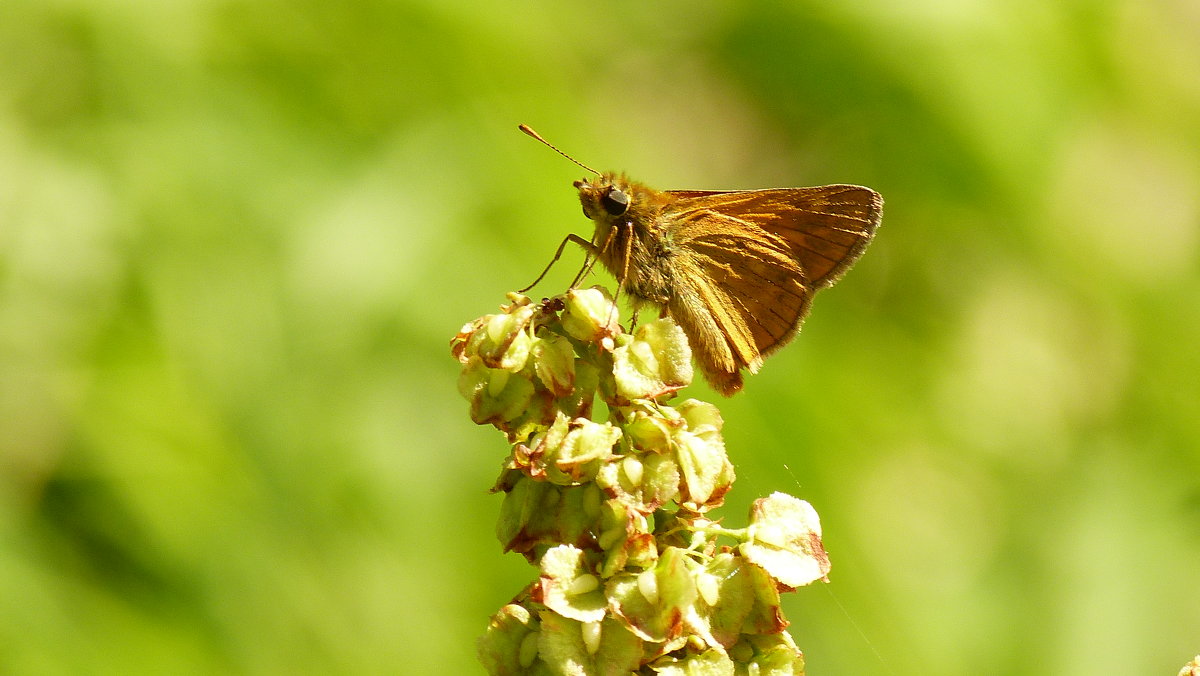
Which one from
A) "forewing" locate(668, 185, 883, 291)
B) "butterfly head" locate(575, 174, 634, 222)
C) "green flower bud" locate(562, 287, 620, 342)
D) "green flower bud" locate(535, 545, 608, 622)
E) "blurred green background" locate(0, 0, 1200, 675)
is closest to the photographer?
"green flower bud" locate(535, 545, 608, 622)

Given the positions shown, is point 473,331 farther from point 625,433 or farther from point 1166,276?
point 1166,276

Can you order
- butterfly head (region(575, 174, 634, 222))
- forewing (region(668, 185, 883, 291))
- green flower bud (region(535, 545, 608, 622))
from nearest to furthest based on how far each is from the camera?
green flower bud (region(535, 545, 608, 622))
butterfly head (region(575, 174, 634, 222))
forewing (region(668, 185, 883, 291))

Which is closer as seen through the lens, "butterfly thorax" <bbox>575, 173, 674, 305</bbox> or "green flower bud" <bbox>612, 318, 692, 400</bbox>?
"green flower bud" <bbox>612, 318, 692, 400</bbox>

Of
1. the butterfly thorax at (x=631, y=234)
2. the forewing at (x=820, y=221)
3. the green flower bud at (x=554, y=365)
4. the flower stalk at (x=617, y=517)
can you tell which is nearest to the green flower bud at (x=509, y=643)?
the flower stalk at (x=617, y=517)

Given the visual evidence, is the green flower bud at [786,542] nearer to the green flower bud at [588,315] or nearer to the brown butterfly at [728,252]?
the green flower bud at [588,315]

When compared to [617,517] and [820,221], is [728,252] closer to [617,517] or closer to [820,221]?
[820,221]

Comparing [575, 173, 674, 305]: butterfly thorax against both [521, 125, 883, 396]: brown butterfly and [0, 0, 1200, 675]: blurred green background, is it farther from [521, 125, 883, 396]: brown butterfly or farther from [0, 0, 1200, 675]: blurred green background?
[0, 0, 1200, 675]: blurred green background

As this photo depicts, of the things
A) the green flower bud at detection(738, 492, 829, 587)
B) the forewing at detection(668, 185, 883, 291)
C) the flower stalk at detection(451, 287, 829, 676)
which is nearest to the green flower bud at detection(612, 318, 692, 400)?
the flower stalk at detection(451, 287, 829, 676)

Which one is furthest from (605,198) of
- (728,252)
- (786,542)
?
(786,542)

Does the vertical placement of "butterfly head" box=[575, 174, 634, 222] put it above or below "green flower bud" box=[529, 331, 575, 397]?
above
